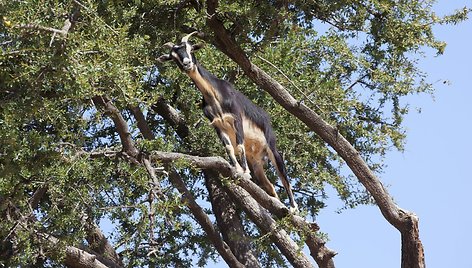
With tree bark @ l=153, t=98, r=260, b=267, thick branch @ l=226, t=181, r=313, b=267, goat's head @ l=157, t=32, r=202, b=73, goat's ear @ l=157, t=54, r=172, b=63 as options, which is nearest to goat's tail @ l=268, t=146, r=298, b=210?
thick branch @ l=226, t=181, r=313, b=267

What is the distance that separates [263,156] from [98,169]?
234 centimetres

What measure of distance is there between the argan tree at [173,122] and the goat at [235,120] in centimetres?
27

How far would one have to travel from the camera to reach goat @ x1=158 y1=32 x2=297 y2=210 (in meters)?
11.1

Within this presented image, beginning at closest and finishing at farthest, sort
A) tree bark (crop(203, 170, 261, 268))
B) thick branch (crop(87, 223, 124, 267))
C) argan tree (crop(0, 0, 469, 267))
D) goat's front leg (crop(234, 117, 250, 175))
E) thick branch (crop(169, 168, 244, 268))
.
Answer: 1. argan tree (crop(0, 0, 469, 267))
2. goat's front leg (crop(234, 117, 250, 175))
3. thick branch (crop(87, 223, 124, 267))
4. thick branch (crop(169, 168, 244, 268))
5. tree bark (crop(203, 170, 261, 268))

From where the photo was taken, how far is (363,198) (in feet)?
43.6

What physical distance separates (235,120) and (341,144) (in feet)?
3.89

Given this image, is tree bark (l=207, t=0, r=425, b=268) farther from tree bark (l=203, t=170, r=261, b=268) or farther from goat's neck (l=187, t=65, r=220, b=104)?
tree bark (l=203, t=170, r=261, b=268)

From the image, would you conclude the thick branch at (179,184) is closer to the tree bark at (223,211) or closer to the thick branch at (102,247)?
the tree bark at (223,211)

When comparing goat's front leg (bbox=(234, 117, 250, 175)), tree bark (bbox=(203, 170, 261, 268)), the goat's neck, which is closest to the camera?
goat's front leg (bbox=(234, 117, 250, 175))

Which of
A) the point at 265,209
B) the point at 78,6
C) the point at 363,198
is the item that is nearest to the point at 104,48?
the point at 78,6

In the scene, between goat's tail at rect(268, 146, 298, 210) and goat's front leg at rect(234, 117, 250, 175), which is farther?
goat's tail at rect(268, 146, 298, 210)

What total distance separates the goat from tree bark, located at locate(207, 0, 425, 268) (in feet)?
1.12

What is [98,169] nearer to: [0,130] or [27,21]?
[0,130]

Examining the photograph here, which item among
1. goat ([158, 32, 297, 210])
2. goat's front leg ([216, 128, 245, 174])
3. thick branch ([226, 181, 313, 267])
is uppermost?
goat ([158, 32, 297, 210])
